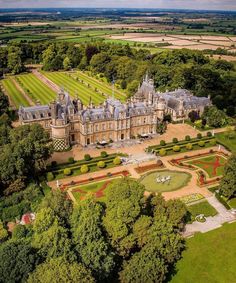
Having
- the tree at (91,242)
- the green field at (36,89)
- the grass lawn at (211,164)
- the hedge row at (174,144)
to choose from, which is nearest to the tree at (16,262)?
the tree at (91,242)

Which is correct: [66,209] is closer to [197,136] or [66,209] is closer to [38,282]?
[38,282]

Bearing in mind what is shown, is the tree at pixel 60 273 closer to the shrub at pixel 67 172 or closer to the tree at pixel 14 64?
the shrub at pixel 67 172

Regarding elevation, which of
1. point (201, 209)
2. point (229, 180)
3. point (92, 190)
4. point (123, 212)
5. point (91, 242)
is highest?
point (123, 212)

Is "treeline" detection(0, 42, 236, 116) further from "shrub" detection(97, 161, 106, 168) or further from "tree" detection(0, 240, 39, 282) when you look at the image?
"tree" detection(0, 240, 39, 282)

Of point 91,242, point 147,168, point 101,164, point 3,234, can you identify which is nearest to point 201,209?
point 147,168

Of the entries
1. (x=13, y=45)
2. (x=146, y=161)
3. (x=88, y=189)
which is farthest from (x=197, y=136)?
(x=13, y=45)

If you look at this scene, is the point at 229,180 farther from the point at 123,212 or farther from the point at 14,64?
the point at 14,64
